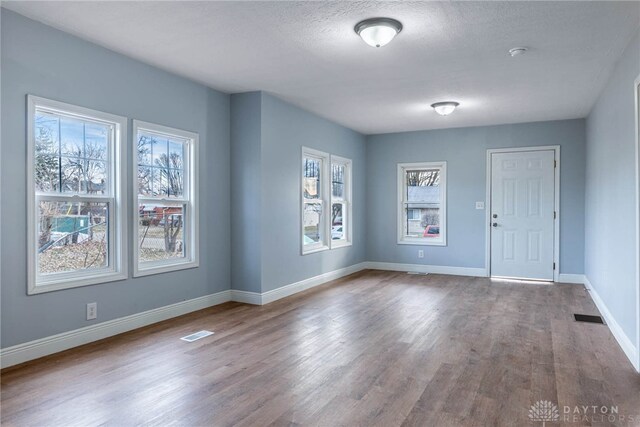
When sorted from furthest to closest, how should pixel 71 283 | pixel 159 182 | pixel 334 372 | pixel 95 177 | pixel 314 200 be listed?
pixel 314 200, pixel 159 182, pixel 95 177, pixel 71 283, pixel 334 372

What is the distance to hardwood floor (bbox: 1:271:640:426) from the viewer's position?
7.80ft

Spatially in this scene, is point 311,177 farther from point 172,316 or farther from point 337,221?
point 172,316

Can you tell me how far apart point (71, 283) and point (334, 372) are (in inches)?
89.2

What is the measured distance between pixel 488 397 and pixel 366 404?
0.77 metres

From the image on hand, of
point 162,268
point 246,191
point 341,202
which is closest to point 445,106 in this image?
point 341,202

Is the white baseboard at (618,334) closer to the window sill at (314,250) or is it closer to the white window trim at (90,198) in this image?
the window sill at (314,250)

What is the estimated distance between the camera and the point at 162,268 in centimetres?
427

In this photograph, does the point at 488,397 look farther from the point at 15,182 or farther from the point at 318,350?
the point at 15,182

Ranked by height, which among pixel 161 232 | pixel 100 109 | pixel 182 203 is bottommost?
pixel 161 232

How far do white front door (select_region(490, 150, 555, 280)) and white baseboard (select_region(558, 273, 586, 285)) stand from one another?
14cm

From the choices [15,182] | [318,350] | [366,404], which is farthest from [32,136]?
[366,404]

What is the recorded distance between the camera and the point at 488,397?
2.58m

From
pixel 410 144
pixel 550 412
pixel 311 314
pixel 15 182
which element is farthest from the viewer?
pixel 410 144

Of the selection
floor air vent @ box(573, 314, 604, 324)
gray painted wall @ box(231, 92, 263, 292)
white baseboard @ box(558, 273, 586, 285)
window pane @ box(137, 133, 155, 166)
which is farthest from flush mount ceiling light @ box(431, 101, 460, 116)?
window pane @ box(137, 133, 155, 166)
